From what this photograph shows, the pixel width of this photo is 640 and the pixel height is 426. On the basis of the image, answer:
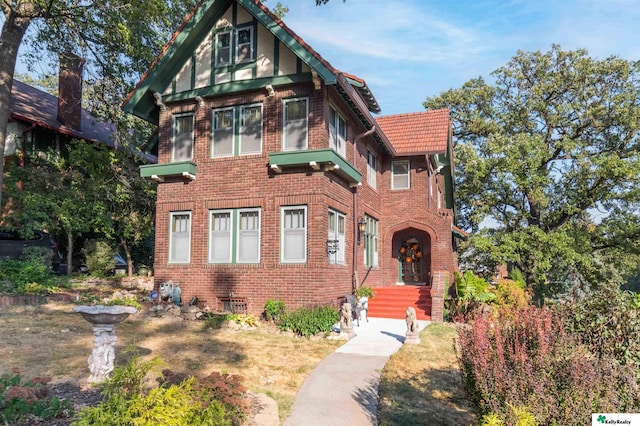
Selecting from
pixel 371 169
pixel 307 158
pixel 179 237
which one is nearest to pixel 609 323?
pixel 307 158

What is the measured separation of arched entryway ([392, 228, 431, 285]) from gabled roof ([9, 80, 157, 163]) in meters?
12.7

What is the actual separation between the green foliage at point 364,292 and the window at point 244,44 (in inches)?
304

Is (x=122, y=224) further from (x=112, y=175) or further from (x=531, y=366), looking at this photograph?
(x=531, y=366)

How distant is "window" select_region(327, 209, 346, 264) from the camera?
42.3ft

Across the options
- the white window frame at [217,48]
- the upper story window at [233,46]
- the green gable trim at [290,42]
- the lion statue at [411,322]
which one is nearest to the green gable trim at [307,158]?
the green gable trim at [290,42]

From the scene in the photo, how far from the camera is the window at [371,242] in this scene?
54.2ft

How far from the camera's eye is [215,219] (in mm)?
13477

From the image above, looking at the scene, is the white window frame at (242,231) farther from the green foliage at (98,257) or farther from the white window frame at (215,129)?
the green foliage at (98,257)

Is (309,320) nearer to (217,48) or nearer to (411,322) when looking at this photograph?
(411,322)

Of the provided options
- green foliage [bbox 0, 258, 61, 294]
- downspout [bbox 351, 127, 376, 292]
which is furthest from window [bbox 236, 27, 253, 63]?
green foliage [bbox 0, 258, 61, 294]

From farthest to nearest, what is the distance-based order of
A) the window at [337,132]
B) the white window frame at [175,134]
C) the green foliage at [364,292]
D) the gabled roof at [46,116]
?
the gabled roof at [46,116] → the green foliage at [364,292] → the white window frame at [175,134] → the window at [337,132]

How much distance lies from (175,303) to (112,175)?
909cm

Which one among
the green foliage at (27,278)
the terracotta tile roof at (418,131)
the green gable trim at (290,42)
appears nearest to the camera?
the green gable trim at (290,42)

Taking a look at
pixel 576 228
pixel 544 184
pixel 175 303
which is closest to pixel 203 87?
pixel 175 303
